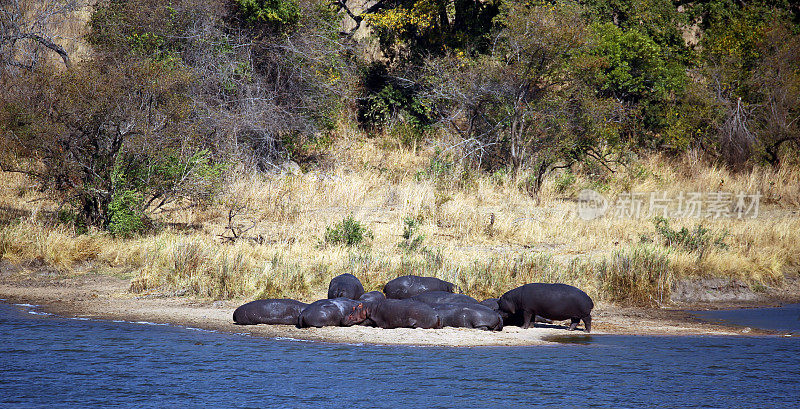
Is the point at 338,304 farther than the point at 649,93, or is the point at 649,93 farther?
the point at 649,93

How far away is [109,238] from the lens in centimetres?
1608

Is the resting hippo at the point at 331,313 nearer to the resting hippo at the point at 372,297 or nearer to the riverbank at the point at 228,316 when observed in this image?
the riverbank at the point at 228,316

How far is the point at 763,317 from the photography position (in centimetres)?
1368

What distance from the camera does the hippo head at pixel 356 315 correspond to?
11.8 m

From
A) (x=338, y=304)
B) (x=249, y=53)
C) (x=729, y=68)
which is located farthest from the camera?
(x=729, y=68)

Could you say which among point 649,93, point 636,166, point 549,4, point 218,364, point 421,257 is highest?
point 549,4

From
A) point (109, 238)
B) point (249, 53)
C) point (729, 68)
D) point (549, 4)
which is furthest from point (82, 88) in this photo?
point (729, 68)

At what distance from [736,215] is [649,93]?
6.65 m

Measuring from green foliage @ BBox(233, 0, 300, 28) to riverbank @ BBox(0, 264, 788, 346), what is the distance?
34.2ft

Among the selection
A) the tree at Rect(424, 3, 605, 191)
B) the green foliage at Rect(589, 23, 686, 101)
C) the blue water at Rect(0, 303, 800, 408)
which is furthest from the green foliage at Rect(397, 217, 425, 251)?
the green foliage at Rect(589, 23, 686, 101)

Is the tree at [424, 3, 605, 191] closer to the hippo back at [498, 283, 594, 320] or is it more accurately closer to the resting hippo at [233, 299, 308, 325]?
the hippo back at [498, 283, 594, 320]

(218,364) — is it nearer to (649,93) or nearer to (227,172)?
(227,172)
